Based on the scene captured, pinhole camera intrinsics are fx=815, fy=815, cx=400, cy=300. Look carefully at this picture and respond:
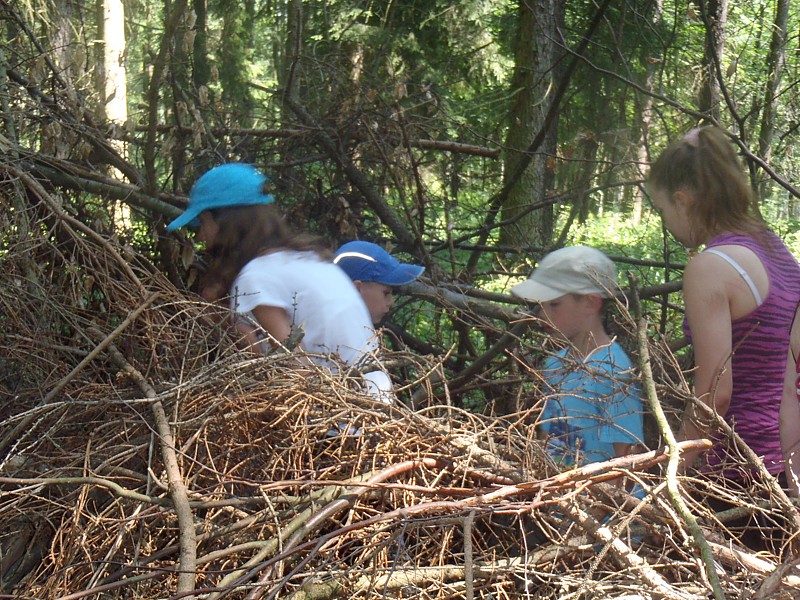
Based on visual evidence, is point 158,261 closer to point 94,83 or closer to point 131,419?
point 94,83

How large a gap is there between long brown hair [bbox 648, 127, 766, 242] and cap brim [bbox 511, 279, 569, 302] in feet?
1.71

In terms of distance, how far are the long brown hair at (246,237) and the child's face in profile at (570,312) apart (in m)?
0.86

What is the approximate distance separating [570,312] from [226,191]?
1.41 m

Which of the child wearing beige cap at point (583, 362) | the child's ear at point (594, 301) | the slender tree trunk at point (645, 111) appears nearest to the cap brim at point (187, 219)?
the child wearing beige cap at point (583, 362)

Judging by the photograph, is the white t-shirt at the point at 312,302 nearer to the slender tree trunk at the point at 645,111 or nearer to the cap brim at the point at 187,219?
the cap brim at the point at 187,219

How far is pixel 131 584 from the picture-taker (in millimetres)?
1692

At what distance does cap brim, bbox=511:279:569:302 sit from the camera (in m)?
2.59

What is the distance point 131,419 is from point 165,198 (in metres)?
2.27

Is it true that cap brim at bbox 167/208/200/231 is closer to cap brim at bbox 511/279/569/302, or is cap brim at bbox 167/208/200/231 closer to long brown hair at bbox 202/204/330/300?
long brown hair at bbox 202/204/330/300

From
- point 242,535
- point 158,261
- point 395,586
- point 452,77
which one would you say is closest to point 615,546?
point 395,586

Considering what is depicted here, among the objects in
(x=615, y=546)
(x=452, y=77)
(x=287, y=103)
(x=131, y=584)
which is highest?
(x=452, y=77)

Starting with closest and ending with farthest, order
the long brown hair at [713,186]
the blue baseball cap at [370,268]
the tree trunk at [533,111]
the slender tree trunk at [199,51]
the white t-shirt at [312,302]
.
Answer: the long brown hair at [713,186] < the white t-shirt at [312,302] < the blue baseball cap at [370,268] < the slender tree trunk at [199,51] < the tree trunk at [533,111]

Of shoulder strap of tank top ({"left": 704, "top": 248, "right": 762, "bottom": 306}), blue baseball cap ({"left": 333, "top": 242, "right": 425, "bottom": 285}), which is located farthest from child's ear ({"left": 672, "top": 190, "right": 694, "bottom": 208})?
blue baseball cap ({"left": 333, "top": 242, "right": 425, "bottom": 285})

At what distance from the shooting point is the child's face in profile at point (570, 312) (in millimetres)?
2602
